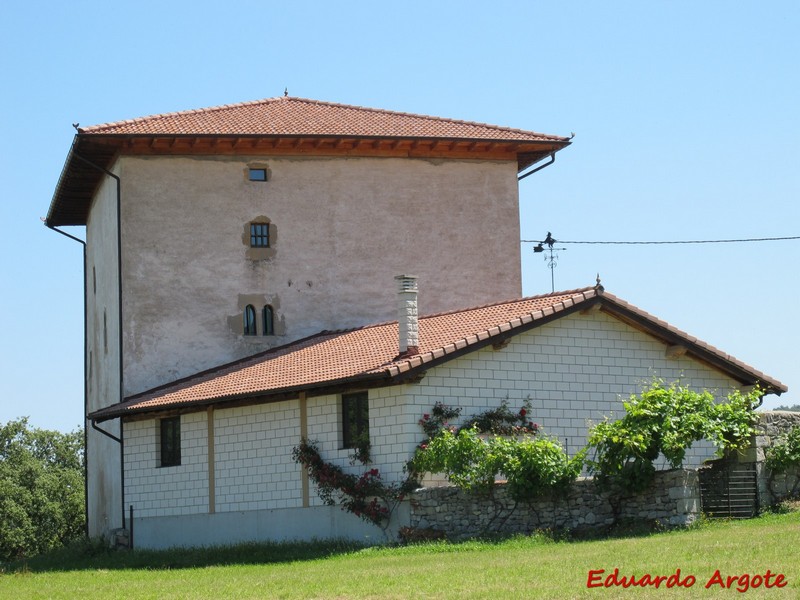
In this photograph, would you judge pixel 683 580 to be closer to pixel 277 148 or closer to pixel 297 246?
pixel 297 246

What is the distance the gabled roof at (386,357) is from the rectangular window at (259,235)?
381cm

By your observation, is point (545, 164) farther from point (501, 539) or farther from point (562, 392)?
point (501, 539)

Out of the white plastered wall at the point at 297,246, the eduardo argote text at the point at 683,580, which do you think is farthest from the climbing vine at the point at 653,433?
the white plastered wall at the point at 297,246

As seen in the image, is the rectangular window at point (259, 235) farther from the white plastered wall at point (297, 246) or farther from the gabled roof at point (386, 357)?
the gabled roof at point (386, 357)

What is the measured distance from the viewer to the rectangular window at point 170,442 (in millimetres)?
31062

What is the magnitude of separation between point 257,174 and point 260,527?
1055 cm

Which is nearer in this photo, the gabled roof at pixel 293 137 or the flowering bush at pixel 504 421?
the flowering bush at pixel 504 421

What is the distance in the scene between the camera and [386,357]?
27203mm

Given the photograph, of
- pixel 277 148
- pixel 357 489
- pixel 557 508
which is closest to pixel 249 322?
pixel 277 148

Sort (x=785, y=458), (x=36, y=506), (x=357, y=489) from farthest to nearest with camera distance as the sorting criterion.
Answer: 1. (x=36, y=506)
2. (x=785, y=458)
3. (x=357, y=489)

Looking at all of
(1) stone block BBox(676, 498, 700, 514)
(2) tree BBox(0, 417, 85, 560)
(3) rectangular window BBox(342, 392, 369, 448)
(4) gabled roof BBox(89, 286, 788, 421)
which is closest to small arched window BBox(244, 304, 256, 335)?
(4) gabled roof BBox(89, 286, 788, 421)

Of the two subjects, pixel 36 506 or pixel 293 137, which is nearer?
pixel 293 137

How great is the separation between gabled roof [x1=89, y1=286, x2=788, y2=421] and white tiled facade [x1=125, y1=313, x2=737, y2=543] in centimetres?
37

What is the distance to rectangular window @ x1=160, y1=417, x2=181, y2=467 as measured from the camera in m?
31.1
